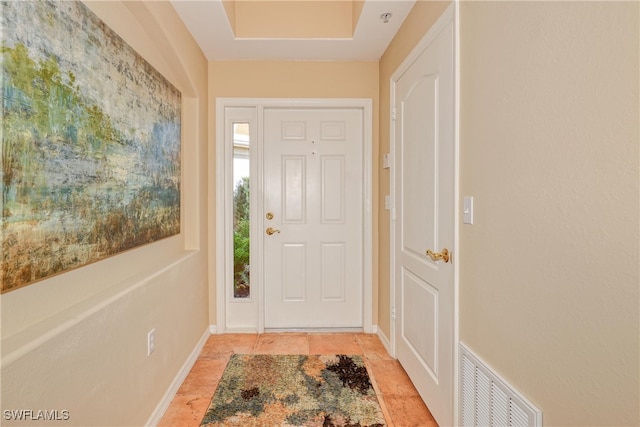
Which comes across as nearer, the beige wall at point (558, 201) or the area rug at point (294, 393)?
the beige wall at point (558, 201)

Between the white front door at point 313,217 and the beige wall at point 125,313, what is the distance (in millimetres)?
625

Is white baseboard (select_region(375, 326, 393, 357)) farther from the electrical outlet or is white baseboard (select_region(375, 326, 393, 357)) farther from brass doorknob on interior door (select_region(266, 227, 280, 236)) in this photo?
the electrical outlet

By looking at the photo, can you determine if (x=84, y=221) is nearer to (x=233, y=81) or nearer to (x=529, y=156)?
(x=529, y=156)

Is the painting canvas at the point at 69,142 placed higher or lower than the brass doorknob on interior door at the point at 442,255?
higher

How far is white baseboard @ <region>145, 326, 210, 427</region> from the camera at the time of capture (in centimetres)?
173

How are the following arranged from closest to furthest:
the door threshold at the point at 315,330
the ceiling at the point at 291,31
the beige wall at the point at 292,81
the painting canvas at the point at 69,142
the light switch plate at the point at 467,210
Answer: the painting canvas at the point at 69,142 < the light switch plate at the point at 467,210 < the ceiling at the point at 291,31 < the beige wall at the point at 292,81 < the door threshold at the point at 315,330

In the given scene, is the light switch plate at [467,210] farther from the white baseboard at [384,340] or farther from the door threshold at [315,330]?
the door threshold at [315,330]

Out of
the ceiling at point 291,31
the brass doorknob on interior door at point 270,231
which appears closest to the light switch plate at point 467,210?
the ceiling at point 291,31

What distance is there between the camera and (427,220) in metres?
1.81

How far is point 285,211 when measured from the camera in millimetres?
2934

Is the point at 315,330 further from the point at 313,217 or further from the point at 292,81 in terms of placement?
the point at 292,81

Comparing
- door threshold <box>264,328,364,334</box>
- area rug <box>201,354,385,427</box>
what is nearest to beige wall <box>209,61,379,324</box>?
door threshold <box>264,328,364,334</box>

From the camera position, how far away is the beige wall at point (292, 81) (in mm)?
2842

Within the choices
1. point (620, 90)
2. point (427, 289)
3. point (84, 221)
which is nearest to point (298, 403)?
point (427, 289)
